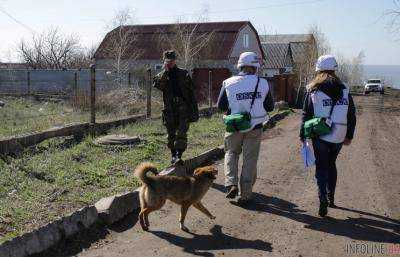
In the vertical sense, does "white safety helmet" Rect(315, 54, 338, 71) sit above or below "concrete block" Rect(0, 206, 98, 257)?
above

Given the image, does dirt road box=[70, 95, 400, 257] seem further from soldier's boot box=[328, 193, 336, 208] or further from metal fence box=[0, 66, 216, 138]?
metal fence box=[0, 66, 216, 138]

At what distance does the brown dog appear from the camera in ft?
19.6

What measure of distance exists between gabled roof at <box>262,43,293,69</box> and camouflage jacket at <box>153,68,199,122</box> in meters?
48.4

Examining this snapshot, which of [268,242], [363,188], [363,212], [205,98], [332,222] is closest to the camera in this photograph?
[268,242]

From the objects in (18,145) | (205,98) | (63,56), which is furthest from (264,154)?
(63,56)

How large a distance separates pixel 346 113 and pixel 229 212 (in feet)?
6.19

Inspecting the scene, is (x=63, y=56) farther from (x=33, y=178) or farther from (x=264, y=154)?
(x=33, y=178)

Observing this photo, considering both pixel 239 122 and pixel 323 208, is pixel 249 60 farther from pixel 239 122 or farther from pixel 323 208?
pixel 323 208

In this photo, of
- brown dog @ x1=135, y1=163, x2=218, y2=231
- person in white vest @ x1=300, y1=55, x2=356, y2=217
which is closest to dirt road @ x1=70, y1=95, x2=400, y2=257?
brown dog @ x1=135, y1=163, x2=218, y2=231

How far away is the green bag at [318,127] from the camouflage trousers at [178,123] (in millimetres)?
2198

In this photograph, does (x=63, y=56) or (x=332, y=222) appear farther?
(x=63, y=56)

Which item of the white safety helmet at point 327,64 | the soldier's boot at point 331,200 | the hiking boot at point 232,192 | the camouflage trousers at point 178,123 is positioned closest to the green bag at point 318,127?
the white safety helmet at point 327,64

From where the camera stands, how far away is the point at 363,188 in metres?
8.38

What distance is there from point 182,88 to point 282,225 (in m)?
2.72
